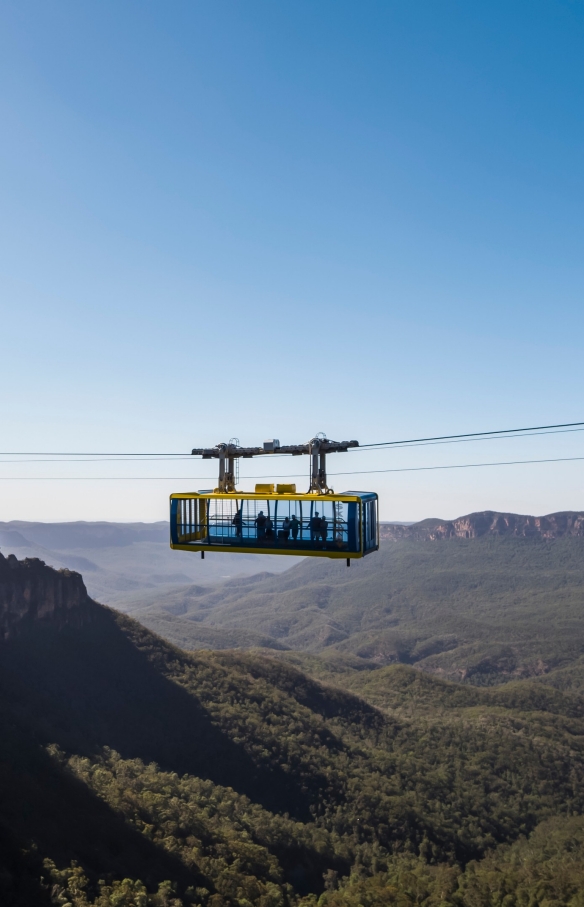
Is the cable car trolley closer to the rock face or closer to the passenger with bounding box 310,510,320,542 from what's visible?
the passenger with bounding box 310,510,320,542

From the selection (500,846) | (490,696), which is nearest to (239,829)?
(500,846)

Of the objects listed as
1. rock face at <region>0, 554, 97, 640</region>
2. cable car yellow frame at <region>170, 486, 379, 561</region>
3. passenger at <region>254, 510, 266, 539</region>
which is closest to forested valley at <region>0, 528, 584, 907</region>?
rock face at <region>0, 554, 97, 640</region>

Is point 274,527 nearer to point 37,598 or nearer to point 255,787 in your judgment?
point 255,787

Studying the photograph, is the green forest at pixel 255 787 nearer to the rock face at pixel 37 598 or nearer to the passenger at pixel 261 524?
the rock face at pixel 37 598

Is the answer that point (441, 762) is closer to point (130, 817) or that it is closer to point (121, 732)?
point (121, 732)

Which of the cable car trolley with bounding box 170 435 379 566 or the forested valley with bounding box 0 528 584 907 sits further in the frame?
the forested valley with bounding box 0 528 584 907
